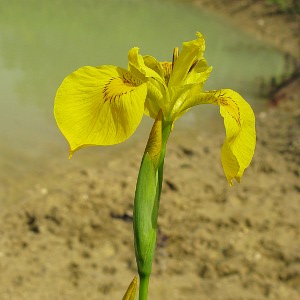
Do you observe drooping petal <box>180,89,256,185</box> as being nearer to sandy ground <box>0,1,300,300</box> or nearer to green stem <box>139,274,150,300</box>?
green stem <box>139,274,150,300</box>

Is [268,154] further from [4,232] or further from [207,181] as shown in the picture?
[4,232]

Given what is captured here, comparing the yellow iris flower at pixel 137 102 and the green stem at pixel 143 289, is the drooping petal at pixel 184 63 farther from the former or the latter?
the green stem at pixel 143 289

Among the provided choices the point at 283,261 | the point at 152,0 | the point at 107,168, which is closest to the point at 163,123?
the point at 283,261

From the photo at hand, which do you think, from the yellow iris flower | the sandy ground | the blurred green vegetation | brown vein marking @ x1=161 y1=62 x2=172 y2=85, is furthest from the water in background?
the yellow iris flower

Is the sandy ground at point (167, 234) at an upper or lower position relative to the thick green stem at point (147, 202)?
lower

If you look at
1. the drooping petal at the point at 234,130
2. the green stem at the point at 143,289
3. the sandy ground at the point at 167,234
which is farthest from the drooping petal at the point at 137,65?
the sandy ground at the point at 167,234

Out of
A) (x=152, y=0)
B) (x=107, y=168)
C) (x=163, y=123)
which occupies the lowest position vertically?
(x=152, y=0)

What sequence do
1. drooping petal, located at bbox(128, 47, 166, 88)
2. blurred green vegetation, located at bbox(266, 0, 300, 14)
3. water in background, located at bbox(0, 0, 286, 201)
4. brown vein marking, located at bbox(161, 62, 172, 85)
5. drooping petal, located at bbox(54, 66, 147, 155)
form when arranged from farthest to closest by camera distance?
blurred green vegetation, located at bbox(266, 0, 300, 14) → water in background, located at bbox(0, 0, 286, 201) → brown vein marking, located at bbox(161, 62, 172, 85) → drooping petal, located at bbox(128, 47, 166, 88) → drooping petal, located at bbox(54, 66, 147, 155)
